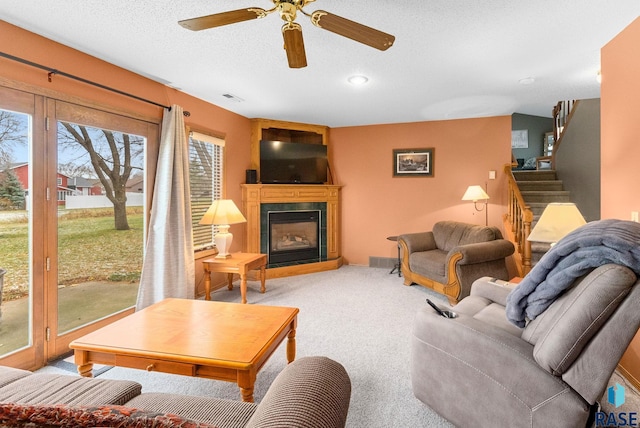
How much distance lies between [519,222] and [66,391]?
466 cm

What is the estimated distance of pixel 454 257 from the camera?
3627 millimetres

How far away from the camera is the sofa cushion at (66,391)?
3.82 feet

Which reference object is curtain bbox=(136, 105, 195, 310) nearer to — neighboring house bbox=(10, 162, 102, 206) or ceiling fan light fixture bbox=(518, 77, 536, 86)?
neighboring house bbox=(10, 162, 102, 206)

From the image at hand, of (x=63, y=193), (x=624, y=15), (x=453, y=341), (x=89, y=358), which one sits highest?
(x=624, y=15)

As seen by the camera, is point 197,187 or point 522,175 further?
point 522,175

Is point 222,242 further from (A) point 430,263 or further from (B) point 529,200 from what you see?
(B) point 529,200

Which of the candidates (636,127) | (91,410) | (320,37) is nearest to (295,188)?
(320,37)

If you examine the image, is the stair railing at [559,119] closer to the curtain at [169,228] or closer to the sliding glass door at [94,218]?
the curtain at [169,228]

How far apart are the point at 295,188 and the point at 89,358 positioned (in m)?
3.67

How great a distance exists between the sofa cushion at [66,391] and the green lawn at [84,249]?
1383mm

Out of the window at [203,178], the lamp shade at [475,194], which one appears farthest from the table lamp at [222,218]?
the lamp shade at [475,194]

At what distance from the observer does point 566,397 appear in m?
1.32

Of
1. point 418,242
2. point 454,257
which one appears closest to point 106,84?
point 454,257

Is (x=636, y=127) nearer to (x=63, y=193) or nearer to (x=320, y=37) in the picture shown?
(x=320, y=37)
